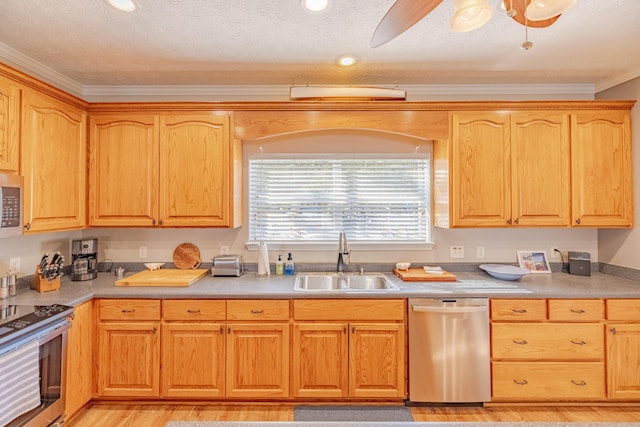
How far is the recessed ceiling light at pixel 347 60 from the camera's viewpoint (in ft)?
8.04

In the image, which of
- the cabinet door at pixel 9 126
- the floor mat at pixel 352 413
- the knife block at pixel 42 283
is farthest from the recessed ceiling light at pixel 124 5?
the floor mat at pixel 352 413

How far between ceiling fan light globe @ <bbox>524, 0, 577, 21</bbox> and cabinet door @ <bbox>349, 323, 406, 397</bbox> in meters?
1.90

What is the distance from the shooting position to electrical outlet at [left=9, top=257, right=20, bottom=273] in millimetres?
2387

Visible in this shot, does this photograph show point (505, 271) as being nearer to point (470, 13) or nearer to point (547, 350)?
point (547, 350)

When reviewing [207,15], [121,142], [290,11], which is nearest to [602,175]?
[290,11]

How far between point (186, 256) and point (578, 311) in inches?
119

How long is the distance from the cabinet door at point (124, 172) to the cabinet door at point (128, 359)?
0.80 metres

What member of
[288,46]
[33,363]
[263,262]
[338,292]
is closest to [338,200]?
[263,262]

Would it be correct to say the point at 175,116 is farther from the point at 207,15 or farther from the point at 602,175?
the point at 602,175

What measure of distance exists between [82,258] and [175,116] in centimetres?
133

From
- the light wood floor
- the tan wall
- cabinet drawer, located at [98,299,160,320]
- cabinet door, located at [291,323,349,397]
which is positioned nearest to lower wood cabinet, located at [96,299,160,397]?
cabinet drawer, located at [98,299,160,320]

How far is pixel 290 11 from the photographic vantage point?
6.29 ft

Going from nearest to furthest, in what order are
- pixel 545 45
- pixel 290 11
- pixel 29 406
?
pixel 29 406, pixel 290 11, pixel 545 45

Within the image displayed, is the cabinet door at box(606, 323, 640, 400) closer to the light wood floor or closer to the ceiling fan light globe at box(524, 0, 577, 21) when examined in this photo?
the light wood floor
